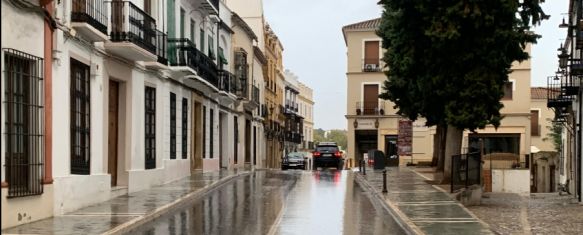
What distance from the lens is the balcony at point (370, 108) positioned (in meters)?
53.4

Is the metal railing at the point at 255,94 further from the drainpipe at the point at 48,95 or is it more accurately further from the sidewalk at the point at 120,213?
the drainpipe at the point at 48,95

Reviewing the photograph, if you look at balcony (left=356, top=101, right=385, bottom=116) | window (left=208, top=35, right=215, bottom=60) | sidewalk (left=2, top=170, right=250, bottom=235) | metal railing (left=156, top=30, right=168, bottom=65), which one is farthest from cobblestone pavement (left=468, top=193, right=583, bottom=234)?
balcony (left=356, top=101, right=385, bottom=116)

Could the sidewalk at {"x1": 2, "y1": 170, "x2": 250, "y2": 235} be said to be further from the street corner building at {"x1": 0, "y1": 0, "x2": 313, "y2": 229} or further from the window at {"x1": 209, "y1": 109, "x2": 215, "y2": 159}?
the window at {"x1": 209, "y1": 109, "x2": 215, "y2": 159}

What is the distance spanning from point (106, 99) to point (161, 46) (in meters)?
4.91

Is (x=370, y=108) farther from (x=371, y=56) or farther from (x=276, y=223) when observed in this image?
(x=276, y=223)

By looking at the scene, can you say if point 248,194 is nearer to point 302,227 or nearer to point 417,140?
point 302,227

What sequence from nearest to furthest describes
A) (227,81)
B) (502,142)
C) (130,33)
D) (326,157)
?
(130,33) < (227,81) < (326,157) < (502,142)

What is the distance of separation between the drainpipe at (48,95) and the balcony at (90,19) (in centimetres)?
135

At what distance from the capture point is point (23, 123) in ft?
42.2

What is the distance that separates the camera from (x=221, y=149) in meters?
39.0

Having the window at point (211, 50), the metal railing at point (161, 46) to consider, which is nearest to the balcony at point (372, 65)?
the window at point (211, 50)

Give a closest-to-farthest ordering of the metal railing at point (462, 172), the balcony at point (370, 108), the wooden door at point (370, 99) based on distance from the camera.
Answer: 1. the metal railing at point (462, 172)
2. the balcony at point (370, 108)
3. the wooden door at point (370, 99)

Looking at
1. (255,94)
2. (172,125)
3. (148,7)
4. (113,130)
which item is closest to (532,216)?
(113,130)

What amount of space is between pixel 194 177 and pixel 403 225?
14.7 meters
